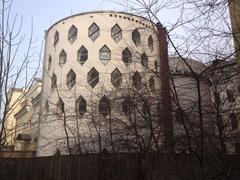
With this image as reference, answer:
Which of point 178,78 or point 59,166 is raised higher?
point 178,78

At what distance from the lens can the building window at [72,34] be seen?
61.9 ft

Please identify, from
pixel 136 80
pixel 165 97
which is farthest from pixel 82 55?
pixel 165 97

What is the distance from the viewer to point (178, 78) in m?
4.99

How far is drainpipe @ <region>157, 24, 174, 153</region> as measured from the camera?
4551mm

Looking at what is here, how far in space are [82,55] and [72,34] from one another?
4.37ft

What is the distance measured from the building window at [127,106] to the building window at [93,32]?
1195 centimetres

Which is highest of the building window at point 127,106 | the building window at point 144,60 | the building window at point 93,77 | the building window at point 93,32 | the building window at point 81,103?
the building window at point 93,32

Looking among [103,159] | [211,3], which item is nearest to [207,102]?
[211,3]

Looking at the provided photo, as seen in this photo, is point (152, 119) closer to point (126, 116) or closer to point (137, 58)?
point (137, 58)

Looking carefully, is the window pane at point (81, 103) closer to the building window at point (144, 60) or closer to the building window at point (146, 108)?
the building window at point (146, 108)

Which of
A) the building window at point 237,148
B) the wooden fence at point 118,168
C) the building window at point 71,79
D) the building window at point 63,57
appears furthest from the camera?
the building window at point 63,57

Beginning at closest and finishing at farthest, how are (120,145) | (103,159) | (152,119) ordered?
(152,119), (120,145), (103,159)

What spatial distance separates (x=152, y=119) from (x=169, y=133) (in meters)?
0.41

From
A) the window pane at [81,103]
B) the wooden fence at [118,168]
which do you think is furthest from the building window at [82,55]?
the wooden fence at [118,168]
